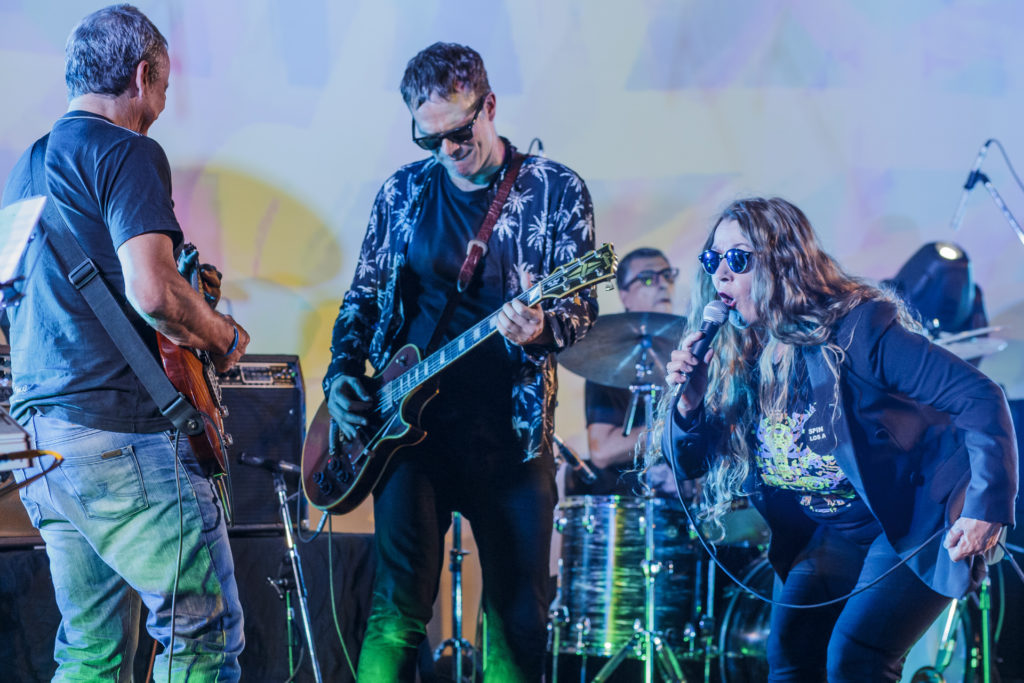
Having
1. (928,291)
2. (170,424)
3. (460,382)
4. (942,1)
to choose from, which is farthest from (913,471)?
(942,1)

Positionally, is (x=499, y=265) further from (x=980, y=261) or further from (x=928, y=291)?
(x=980, y=261)

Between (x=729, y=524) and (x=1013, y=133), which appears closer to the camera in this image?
(x=729, y=524)

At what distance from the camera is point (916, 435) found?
291cm

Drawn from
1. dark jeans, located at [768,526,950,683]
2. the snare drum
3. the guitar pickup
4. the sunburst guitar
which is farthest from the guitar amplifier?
dark jeans, located at [768,526,950,683]

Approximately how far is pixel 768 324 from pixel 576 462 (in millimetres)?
2031

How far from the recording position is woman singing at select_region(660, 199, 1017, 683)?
2.72 m

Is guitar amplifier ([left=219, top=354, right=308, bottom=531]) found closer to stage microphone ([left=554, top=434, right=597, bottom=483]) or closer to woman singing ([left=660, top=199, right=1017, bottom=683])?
stage microphone ([left=554, top=434, right=597, bottom=483])

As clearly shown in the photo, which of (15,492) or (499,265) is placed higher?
(499,265)

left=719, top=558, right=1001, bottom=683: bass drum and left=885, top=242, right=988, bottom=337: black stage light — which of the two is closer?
left=719, top=558, right=1001, bottom=683: bass drum

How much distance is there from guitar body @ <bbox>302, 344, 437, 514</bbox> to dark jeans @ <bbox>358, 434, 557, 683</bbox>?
0.12 m

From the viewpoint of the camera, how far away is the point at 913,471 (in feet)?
9.48

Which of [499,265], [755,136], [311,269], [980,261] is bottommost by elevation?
[499,265]

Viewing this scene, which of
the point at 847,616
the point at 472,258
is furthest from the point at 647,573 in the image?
the point at 472,258

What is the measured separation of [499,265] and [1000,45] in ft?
16.0
